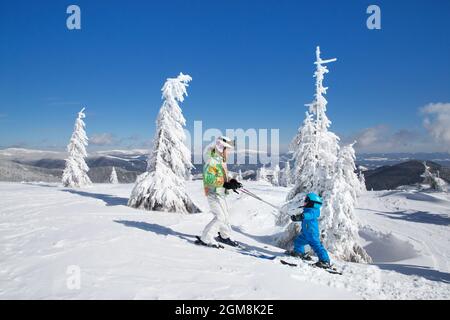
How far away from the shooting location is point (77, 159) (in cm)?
4103

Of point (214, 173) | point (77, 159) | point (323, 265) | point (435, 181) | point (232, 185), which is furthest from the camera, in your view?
point (435, 181)

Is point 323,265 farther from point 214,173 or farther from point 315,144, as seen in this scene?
point 315,144

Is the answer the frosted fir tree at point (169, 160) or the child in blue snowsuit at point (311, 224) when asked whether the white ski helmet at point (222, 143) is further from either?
the frosted fir tree at point (169, 160)

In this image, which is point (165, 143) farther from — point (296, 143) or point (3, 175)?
point (3, 175)

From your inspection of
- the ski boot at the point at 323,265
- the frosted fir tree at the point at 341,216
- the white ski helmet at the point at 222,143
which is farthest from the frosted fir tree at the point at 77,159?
the ski boot at the point at 323,265

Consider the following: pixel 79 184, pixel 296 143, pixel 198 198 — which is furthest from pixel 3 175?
pixel 296 143

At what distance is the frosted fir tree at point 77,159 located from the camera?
39.7 metres

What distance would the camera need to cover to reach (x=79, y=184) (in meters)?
39.7

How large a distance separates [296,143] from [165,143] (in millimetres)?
7712

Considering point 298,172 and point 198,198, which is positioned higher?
point 298,172

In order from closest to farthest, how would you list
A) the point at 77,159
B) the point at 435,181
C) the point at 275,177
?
the point at 77,159 < the point at 435,181 < the point at 275,177

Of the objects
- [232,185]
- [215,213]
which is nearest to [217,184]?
[232,185]

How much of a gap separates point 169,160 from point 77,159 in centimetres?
2761
